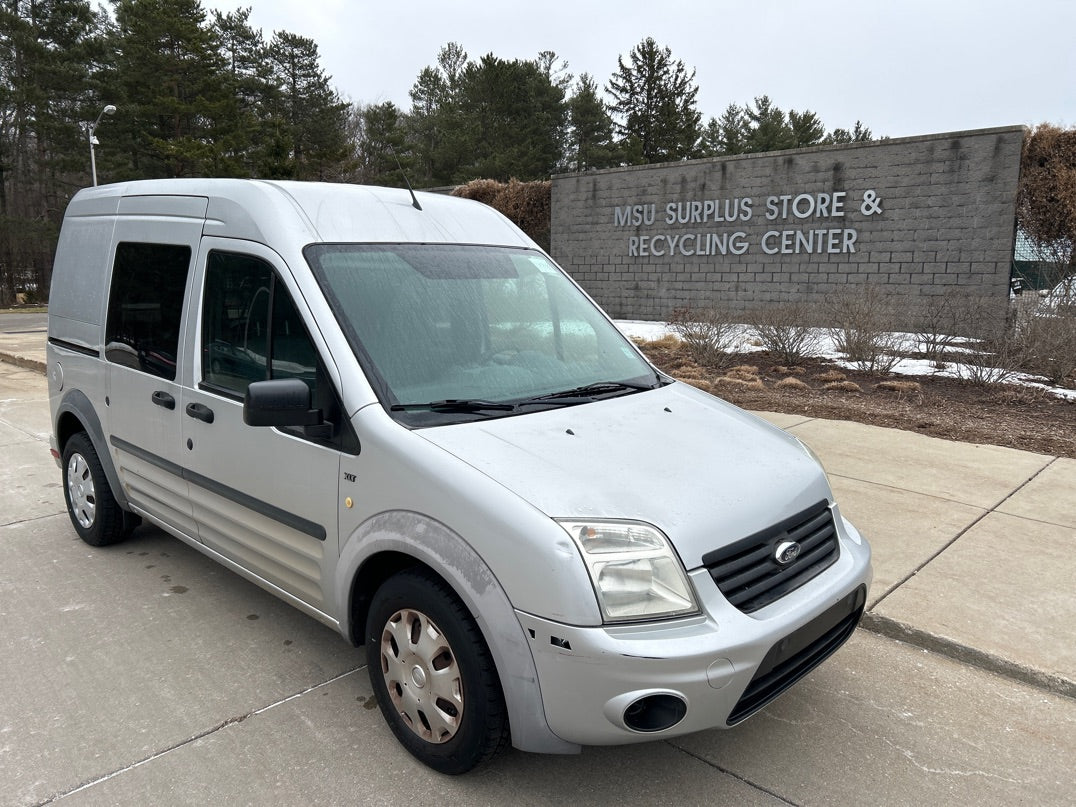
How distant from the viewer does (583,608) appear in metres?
2.19

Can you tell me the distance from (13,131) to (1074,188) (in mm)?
54643

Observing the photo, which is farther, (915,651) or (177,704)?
(915,651)

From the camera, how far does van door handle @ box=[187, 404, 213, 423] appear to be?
3420mm

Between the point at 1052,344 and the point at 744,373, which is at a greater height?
the point at 1052,344

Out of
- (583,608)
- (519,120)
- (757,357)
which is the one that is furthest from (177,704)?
(519,120)

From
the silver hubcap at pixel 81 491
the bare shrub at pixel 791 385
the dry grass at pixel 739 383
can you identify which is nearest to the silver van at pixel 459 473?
the silver hubcap at pixel 81 491

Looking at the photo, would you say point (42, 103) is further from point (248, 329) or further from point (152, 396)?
point (248, 329)

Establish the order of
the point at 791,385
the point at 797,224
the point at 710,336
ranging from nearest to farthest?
the point at 791,385 < the point at 710,336 < the point at 797,224

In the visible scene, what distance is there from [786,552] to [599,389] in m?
1.07

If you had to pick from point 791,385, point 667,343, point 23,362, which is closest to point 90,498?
point 791,385

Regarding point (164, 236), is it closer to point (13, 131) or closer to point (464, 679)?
point (464, 679)

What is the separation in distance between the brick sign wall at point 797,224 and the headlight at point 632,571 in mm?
10036

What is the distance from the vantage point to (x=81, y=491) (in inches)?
191

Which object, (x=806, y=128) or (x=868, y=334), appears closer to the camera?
(x=868, y=334)
